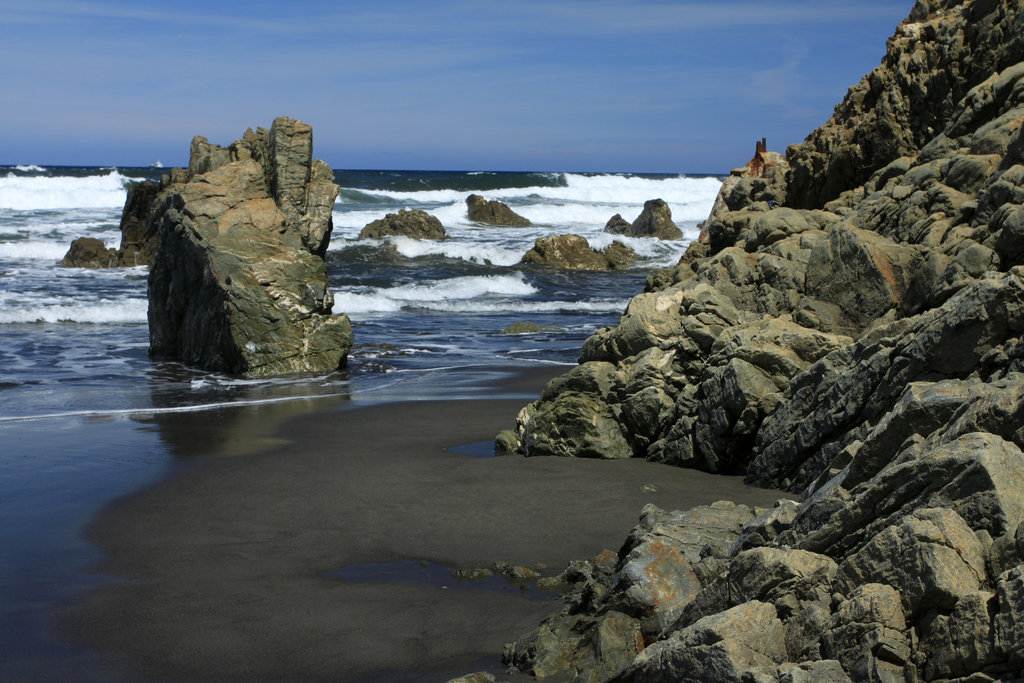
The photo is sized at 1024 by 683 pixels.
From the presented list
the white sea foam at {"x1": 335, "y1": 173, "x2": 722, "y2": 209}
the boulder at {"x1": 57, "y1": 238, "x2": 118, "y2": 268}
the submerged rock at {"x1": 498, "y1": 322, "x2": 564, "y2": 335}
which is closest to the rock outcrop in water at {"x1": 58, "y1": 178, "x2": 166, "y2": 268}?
the boulder at {"x1": 57, "y1": 238, "x2": 118, "y2": 268}

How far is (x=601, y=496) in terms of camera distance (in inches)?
246

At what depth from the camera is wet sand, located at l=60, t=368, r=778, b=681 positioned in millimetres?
4176

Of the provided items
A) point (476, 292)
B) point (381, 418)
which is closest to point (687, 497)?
point (381, 418)

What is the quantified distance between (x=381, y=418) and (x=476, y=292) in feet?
48.1

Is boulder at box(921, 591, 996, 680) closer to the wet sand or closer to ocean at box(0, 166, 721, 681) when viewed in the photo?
the wet sand

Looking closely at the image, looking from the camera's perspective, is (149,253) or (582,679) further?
(149,253)

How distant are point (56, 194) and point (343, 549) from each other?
158 feet

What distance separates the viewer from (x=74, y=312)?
56.6ft

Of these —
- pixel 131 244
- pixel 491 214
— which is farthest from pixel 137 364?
pixel 491 214

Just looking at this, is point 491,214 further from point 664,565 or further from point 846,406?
point 664,565

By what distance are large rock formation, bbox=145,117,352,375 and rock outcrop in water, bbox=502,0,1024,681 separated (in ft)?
16.6

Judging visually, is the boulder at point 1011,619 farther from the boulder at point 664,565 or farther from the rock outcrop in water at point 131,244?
the rock outcrop in water at point 131,244

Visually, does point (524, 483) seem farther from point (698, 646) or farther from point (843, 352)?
point (698, 646)

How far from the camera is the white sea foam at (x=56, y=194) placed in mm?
45812
